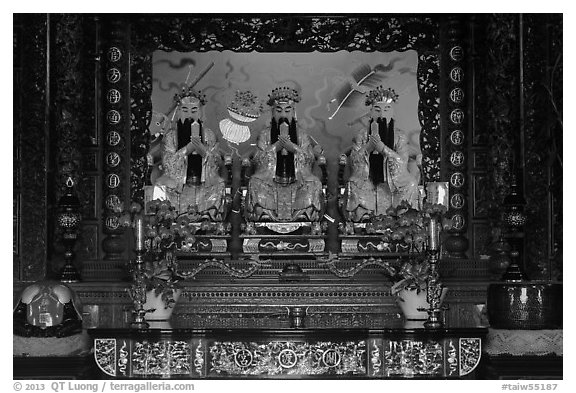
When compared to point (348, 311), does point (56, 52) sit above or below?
above

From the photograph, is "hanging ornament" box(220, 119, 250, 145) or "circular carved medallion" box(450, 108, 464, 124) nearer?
"circular carved medallion" box(450, 108, 464, 124)

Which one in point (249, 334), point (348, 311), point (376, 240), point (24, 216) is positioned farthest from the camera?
point (376, 240)

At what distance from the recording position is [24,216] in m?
7.31

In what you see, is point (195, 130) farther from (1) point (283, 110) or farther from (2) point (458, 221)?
(2) point (458, 221)

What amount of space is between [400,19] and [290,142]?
1.29 metres

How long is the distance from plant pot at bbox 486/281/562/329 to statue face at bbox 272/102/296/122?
9.64 feet

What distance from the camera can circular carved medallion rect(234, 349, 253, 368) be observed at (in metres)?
5.64

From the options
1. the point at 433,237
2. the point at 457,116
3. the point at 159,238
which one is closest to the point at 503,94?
the point at 457,116

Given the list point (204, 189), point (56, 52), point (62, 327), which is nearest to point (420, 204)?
point (204, 189)

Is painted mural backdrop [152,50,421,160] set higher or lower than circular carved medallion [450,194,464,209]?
higher

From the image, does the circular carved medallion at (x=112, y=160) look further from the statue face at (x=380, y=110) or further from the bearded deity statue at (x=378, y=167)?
the statue face at (x=380, y=110)

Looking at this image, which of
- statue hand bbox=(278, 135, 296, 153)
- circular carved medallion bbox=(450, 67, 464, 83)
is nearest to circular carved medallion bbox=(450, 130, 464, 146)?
circular carved medallion bbox=(450, 67, 464, 83)

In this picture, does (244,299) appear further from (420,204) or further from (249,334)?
(420,204)

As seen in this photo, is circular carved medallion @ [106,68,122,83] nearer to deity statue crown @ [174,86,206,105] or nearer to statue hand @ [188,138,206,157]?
deity statue crown @ [174,86,206,105]
